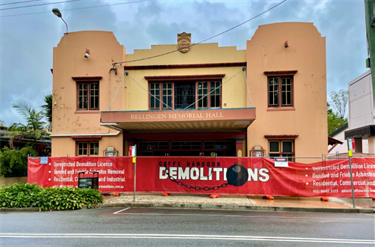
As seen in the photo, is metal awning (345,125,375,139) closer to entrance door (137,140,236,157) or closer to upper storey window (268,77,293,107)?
upper storey window (268,77,293,107)

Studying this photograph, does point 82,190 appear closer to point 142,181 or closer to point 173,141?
point 142,181

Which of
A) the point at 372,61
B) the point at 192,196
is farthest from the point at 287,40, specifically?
the point at 372,61

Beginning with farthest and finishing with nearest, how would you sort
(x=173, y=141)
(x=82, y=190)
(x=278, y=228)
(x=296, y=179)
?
1. (x=173, y=141)
2. (x=296, y=179)
3. (x=82, y=190)
4. (x=278, y=228)

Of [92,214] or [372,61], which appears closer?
[372,61]

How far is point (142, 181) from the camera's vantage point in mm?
13000

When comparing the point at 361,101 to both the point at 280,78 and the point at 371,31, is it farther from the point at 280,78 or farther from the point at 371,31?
the point at 371,31

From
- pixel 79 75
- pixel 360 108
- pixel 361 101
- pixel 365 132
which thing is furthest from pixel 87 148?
pixel 360 108

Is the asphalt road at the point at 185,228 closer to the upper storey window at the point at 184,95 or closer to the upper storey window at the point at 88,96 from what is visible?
the upper storey window at the point at 184,95

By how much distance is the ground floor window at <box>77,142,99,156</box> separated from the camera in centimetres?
1531

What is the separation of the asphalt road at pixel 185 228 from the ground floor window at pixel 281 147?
4502 millimetres

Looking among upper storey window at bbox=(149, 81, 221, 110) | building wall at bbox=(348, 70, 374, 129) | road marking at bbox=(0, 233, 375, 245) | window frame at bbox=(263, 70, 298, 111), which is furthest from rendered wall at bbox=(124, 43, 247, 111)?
building wall at bbox=(348, 70, 374, 129)

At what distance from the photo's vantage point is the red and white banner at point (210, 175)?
11719mm

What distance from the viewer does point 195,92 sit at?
15.1 meters

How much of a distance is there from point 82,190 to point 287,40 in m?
12.1
